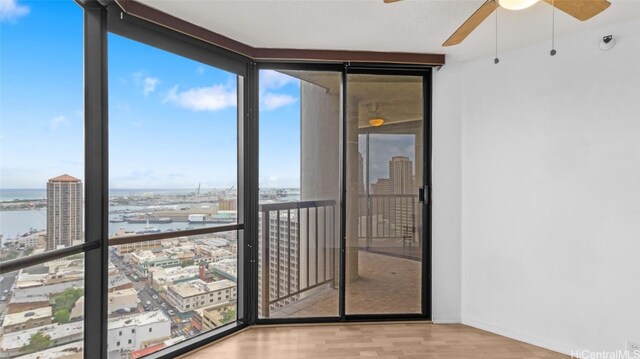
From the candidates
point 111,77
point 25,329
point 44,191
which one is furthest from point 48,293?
point 111,77

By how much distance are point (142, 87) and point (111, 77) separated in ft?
0.69

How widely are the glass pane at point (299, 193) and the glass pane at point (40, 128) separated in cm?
140

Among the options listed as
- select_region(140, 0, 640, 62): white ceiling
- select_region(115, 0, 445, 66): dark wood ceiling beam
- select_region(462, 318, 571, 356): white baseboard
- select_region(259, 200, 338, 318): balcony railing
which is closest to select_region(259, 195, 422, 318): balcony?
select_region(259, 200, 338, 318): balcony railing

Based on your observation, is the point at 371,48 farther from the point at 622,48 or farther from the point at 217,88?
the point at 622,48

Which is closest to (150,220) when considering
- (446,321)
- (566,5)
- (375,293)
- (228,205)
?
(228,205)

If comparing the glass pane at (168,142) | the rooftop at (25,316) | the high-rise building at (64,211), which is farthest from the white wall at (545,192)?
the rooftop at (25,316)

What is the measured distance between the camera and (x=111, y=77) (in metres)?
2.17

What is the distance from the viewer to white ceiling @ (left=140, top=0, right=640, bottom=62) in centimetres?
213

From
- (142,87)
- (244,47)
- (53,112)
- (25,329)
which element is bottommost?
(25,329)

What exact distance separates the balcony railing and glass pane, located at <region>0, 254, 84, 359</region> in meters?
1.42

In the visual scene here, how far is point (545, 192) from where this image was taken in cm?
268

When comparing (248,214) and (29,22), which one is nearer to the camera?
(29,22)

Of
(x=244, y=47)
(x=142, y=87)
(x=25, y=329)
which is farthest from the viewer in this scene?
(x=244, y=47)

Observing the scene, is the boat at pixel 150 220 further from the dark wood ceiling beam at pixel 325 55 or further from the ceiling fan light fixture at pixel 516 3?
the ceiling fan light fixture at pixel 516 3
